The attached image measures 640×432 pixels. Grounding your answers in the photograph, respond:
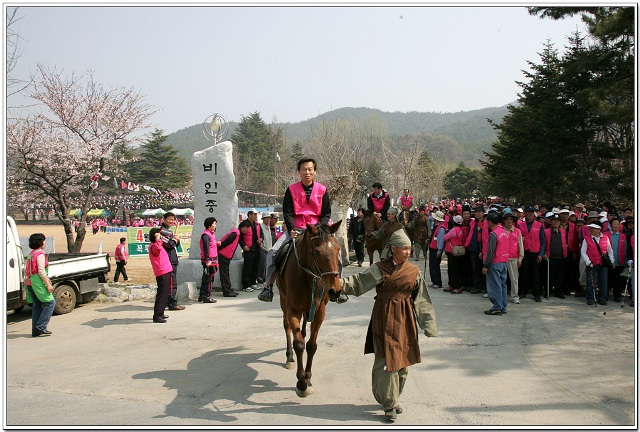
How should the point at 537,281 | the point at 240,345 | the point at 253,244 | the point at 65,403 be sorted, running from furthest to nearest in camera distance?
the point at 253,244 < the point at 537,281 < the point at 240,345 < the point at 65,403

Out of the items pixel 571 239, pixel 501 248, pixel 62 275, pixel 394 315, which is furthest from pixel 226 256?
pixel 571 239

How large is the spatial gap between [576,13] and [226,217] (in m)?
10.4

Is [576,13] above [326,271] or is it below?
above

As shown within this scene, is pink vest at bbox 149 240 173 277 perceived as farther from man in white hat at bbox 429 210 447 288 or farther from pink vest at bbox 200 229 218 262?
man in white hat at bbox 429 210 447 288

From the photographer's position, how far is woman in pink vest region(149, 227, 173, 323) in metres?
9.53

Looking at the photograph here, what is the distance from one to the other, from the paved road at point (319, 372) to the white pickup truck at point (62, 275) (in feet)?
1.84

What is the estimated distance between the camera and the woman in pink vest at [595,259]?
33.4 feet

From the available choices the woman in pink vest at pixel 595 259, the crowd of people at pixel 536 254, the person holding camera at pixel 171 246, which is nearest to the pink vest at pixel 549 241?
the crowd of people at pixel 536 254

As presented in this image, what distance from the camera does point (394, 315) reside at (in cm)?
512

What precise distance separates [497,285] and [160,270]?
663cm

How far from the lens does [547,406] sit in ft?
17.3

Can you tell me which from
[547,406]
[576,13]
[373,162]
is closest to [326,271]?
[547,406]

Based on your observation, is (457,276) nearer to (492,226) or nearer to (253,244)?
(492,226)

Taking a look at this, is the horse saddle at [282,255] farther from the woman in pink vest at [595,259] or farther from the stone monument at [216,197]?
the woman in pink vest at [595,259]
